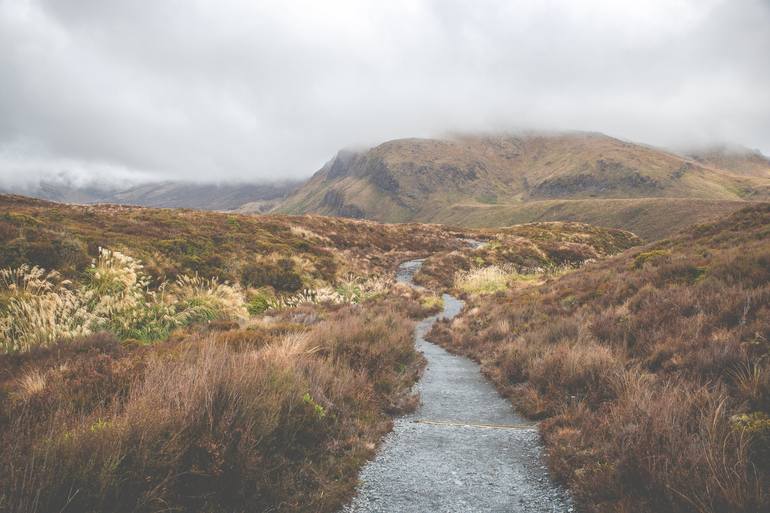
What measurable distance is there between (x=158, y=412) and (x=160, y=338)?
22.9 feet

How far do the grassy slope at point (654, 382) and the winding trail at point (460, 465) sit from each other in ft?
1.13

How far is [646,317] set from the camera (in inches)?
327

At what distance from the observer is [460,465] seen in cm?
495

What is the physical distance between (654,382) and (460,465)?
3.12 metres

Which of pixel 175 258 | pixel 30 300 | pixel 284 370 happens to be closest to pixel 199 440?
pixel 284 370

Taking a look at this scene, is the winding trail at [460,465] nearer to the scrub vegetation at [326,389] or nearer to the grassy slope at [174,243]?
the scrub vegetation at [326,389]

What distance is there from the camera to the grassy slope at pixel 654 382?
137 inches

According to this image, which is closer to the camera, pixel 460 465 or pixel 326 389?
pixel 460 465

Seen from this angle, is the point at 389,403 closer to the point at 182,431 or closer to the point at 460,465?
the point at 460,465

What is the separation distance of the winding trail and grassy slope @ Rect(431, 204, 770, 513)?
13.6 inches

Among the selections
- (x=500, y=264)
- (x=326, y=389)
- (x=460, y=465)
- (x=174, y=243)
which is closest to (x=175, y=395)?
(x=326, y=389)

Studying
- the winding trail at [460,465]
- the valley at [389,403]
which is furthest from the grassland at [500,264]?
the winding trail at [460,465]

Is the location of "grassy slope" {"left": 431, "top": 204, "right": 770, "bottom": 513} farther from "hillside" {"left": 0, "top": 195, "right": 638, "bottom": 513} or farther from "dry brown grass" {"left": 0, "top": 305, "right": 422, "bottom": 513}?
"dry brown grass" {"left": 0, "top": 305, "right": 422, "bottom": 513}

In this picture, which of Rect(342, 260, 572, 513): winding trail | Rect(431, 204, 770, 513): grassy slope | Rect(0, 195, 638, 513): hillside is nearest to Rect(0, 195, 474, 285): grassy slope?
Rect(0, 195, 638, 513): hillside
